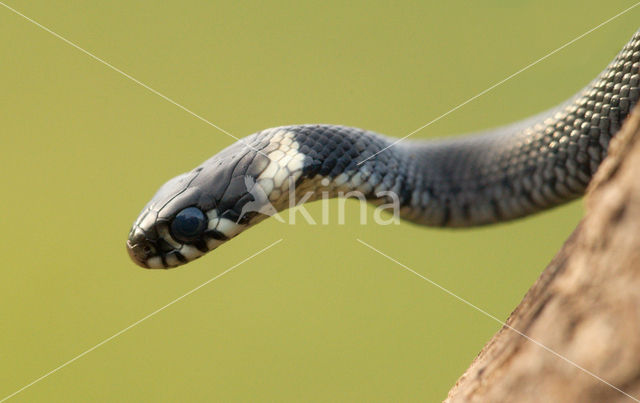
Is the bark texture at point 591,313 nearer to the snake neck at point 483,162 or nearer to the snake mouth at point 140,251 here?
the snake neck at point 483,162

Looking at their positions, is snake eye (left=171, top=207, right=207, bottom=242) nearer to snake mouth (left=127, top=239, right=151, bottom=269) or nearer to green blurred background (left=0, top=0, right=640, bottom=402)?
snake mouth (left=127, top=239, right=151, bottom=269)

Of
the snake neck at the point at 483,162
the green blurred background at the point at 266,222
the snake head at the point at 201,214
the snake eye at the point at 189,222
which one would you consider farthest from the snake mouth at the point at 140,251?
the green blurred background at the point at 266,222

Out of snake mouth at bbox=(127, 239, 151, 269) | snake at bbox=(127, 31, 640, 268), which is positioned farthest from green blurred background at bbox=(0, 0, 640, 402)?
snake mouth at bbox=(127, 239, 151, 269)

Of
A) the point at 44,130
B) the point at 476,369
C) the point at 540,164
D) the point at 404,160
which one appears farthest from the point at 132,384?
the point at 476,369

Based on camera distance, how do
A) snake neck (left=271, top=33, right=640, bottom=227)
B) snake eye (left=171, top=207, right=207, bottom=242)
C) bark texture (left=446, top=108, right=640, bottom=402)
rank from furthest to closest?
1. snake eye (left=171, top=207, right=207, bottom=242)
2. snake neck (left=271, top=33, right=640, bottom=227)
3. bark texture (left=446, top=108, right=640, bottom=402)

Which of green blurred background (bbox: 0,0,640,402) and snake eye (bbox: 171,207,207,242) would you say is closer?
snake eye (bbox: 171,207,207,242)

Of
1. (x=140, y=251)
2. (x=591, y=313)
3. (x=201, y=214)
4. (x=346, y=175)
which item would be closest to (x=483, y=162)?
(x=346, y=175)

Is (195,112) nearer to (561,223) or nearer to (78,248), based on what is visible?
(78,248)
